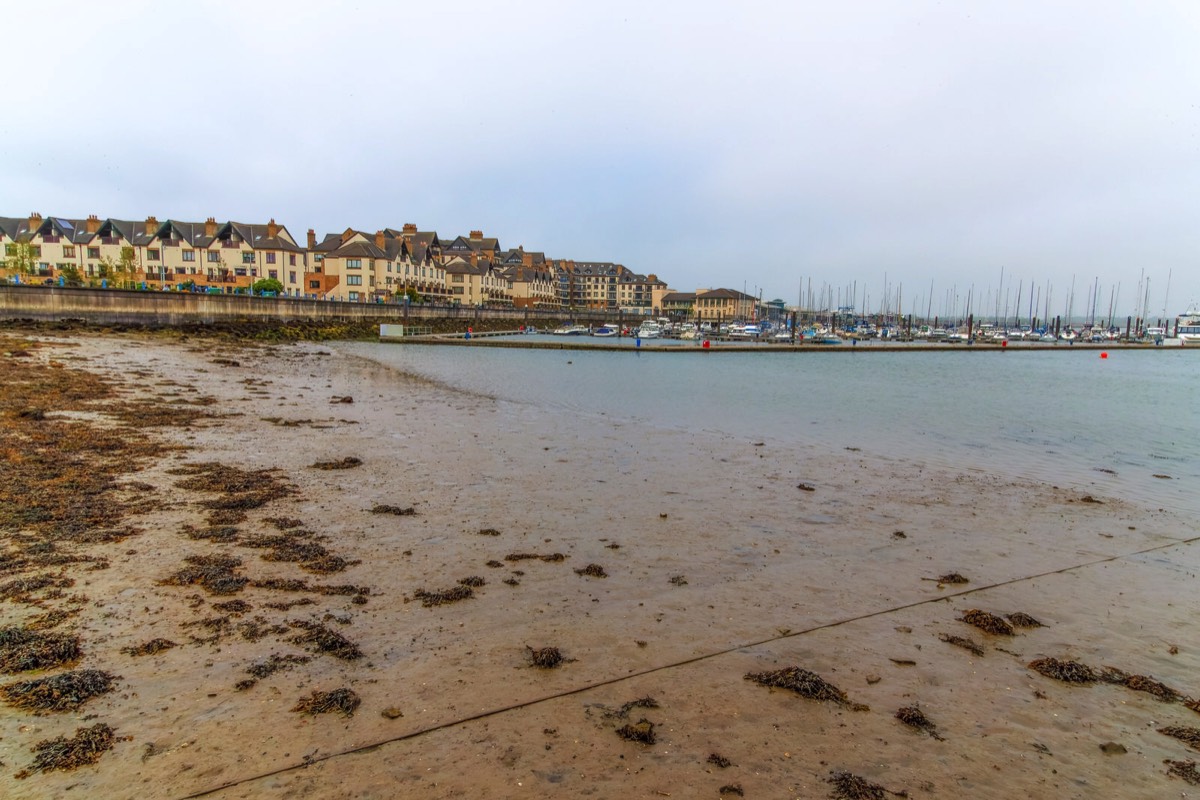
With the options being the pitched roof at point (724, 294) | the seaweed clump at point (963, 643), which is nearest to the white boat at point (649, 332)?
the pitched roof at point (724, 294)

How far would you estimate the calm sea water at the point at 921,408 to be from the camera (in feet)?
53.3

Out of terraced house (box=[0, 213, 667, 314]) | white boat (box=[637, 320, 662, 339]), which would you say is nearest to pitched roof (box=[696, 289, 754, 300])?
white boat (box=[637, 320, 662, 339])

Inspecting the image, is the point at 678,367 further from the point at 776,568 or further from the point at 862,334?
the point at 862,334

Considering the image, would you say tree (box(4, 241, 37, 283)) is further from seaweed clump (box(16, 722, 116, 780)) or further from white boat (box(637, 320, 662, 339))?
seaweed clump (box(16, 722, 116, 780))

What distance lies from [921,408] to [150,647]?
28.2m

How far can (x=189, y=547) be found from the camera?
25.0 feet

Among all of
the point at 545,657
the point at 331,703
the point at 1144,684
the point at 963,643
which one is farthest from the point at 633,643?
the point at 1144,684

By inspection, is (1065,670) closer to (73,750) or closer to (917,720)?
(917,720)

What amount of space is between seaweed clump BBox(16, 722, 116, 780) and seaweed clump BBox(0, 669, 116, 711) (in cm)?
39

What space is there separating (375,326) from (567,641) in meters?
77.4

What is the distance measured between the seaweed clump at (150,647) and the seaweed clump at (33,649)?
0.36m

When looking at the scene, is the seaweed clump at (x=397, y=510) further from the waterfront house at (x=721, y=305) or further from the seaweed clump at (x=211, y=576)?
the waterfront house at (x=721, y=305)

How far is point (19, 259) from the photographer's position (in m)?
74.0

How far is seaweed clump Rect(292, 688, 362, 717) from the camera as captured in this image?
469 cm
